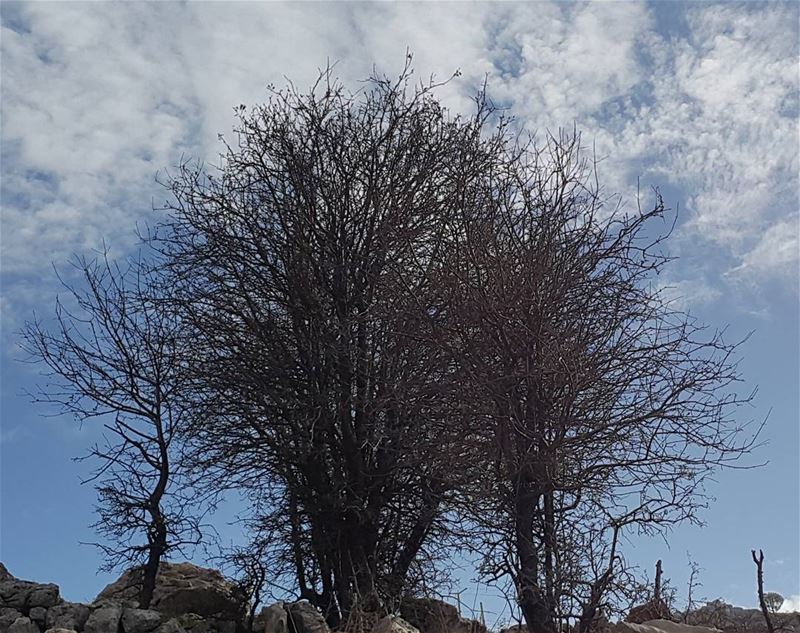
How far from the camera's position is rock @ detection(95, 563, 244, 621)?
13594 mm

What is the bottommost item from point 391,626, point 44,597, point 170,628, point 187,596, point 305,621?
point 391,626

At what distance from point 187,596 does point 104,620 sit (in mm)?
1604

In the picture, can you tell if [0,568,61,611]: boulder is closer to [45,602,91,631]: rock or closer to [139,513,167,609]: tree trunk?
[45,602,91,631]: rock

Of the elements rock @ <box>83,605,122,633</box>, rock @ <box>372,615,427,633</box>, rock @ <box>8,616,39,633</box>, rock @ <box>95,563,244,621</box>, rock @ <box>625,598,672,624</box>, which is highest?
rock @ <box>625,598,672,624</box>

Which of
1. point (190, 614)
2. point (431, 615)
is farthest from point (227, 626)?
point (431, 615)

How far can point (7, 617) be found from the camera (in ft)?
41.4

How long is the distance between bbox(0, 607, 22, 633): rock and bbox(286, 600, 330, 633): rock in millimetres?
3648

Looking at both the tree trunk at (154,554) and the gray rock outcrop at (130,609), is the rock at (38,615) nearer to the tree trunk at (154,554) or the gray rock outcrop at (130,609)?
the gray rock outcrop at (130,609)

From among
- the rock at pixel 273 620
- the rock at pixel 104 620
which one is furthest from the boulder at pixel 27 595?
the rock at pixel 273 620

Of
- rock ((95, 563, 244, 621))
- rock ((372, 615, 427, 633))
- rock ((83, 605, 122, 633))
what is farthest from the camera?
rock ((95, 563, 244, 621))

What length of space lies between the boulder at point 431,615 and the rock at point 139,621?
3244 millimetres

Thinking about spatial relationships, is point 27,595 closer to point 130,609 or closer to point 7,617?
point 7,617

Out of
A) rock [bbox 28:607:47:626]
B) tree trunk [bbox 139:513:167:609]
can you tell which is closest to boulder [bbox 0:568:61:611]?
rock [bbox 28:607:47:626]

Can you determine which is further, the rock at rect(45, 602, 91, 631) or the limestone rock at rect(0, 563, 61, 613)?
the limestone rock at rect(0, 563, 61, 613)
